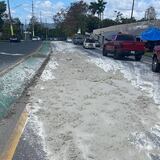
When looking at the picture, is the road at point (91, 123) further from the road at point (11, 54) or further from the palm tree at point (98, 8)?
the palm tree at point (98, 8)

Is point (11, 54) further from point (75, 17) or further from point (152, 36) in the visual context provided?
point (75, 17)

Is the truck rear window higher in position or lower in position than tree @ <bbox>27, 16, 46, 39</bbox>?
higher

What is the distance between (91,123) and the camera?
918 cm

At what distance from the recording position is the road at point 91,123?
23.7ft

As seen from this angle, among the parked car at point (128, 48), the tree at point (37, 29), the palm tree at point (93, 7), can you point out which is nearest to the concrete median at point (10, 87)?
the parked car at point (128, 48)

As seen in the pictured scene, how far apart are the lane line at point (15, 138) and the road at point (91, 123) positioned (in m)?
0.10

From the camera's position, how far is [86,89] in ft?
46.6

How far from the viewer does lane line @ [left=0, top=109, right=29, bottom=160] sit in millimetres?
7012

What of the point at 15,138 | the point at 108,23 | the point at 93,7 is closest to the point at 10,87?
the point at 15,138

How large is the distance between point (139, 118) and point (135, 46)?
965 inches

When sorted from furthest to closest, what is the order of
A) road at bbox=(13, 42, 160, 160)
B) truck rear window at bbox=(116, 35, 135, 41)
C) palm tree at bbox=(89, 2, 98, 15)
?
palm tree at bbox=(89, 2, 98, 15) → truck rear window at bbox=(116, 35, 135, 41) → road at bbox=(13, 42, 160, 160)

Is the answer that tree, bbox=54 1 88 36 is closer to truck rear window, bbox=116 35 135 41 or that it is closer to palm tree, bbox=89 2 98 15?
palm tree, bbox=89 2 98 15

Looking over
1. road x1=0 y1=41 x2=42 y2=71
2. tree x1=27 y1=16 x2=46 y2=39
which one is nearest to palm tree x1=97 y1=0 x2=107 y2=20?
tree x1=27 y1=16 x2=46 y2=39

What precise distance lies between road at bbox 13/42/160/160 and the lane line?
104 millimetres
